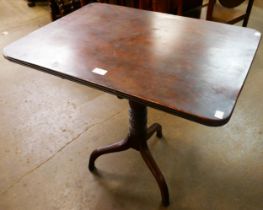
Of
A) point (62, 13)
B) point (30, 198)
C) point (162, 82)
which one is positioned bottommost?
point (30, 198)

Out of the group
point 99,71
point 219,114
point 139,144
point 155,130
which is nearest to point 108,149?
point 139,144

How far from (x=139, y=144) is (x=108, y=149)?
0.20m

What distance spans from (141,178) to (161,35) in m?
0.84

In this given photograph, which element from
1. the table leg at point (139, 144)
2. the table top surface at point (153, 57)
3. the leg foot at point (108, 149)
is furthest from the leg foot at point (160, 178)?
the table top surface at point (153, 57)

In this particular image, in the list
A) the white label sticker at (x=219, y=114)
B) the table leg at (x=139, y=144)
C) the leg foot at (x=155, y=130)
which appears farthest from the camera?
the leg foot at (x=155, y=130)

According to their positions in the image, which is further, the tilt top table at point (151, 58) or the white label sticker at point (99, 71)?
the white label sticker at point (99, 71)

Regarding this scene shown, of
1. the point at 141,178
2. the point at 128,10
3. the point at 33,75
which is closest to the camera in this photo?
the point at 128,10

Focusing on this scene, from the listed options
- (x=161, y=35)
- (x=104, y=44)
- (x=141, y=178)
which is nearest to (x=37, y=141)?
(x=141, y=178)

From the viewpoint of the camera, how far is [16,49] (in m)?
1.10

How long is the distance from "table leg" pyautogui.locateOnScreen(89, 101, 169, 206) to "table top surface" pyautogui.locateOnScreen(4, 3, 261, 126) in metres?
0.34

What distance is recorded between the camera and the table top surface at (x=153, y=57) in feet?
2.73

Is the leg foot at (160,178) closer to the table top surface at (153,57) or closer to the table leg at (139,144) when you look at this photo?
the table leg at (139,144)

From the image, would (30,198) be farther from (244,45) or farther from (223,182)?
(244,45)

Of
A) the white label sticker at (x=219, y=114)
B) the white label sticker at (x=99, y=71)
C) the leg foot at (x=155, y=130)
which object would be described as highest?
the white label sticker at (x=99, y=71)
